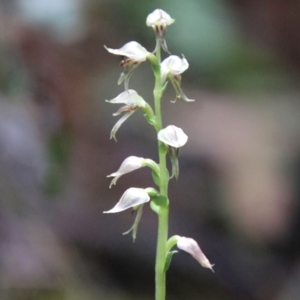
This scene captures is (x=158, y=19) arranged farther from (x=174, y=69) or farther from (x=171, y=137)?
(x=171, y=137)

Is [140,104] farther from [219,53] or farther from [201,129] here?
[201,129]

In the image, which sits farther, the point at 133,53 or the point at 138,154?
the point at 138,154

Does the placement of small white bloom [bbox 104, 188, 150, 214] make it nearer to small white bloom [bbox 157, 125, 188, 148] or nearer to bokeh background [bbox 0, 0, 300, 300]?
small white bloom [bbox 157, 125, 188, 148]

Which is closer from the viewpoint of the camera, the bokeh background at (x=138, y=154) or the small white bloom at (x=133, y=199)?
the small white bloom at (x=133, y=199)

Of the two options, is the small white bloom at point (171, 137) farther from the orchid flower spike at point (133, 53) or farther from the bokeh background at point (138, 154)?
the bokeh background at point (138, 154)

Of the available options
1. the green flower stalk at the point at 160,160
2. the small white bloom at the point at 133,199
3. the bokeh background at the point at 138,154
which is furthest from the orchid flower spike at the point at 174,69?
the bokeh background at the point at 138,154

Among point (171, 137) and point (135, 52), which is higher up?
point (135, 52)

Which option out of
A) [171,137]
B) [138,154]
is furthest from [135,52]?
[138,154]

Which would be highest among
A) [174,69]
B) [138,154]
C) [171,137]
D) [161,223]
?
[138,154]
